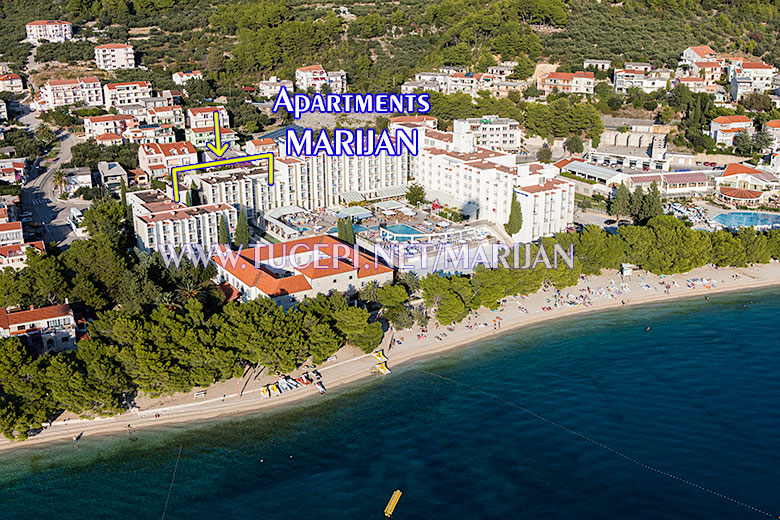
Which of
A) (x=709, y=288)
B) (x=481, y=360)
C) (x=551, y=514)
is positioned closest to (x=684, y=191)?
(x=709, y=288)

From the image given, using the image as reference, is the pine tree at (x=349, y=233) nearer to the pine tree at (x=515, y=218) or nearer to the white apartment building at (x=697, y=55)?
the pine tree at (x=515, y=218)

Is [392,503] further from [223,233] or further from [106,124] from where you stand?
[106,124]

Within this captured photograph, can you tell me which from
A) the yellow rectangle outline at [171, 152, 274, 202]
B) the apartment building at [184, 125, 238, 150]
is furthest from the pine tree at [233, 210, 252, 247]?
the apartment building at [184, 125, 238, 150]

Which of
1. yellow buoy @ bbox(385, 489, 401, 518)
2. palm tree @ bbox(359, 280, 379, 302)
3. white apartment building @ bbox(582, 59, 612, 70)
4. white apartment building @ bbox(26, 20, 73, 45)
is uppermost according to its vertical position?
white apartment building @ bbox(26, 20, 73, 45)

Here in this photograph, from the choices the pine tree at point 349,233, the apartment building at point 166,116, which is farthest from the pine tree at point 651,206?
the apartment building at point 166,116

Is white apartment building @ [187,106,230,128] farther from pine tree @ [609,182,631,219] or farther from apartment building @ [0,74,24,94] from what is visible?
pine tree @ [609,182,631,219]

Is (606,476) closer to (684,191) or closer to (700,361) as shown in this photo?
(700,361)
